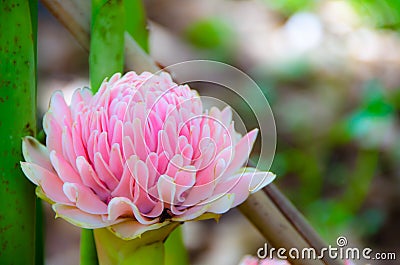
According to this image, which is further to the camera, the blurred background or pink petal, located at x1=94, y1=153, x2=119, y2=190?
the blurred background

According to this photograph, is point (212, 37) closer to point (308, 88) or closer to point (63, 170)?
point (308, 88)

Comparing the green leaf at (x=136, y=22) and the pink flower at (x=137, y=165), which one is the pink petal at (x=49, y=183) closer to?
the pink flower at (x=137, y=165)

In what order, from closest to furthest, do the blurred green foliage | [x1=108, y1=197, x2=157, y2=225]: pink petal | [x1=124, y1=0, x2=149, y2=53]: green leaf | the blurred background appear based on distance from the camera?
[x1=108, y1=197, x2=157, y2=225]: pink petal
[x1=124, y1=0, x2=149, y2=53]: green leaf
the blurred background
the blurred green foliage

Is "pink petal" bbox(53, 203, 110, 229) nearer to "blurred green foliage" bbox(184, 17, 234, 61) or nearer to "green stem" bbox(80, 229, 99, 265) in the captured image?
"green stem" bbox(80, 229, 99, 265)

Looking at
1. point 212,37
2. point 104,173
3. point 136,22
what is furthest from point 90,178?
point 212,37

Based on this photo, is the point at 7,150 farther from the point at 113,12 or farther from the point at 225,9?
the point at 225,9

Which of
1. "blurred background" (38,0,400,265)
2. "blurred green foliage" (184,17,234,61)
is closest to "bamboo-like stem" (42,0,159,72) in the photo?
"blurred background" (38,0,400,265)

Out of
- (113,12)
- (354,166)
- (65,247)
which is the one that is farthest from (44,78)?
(113,12)
